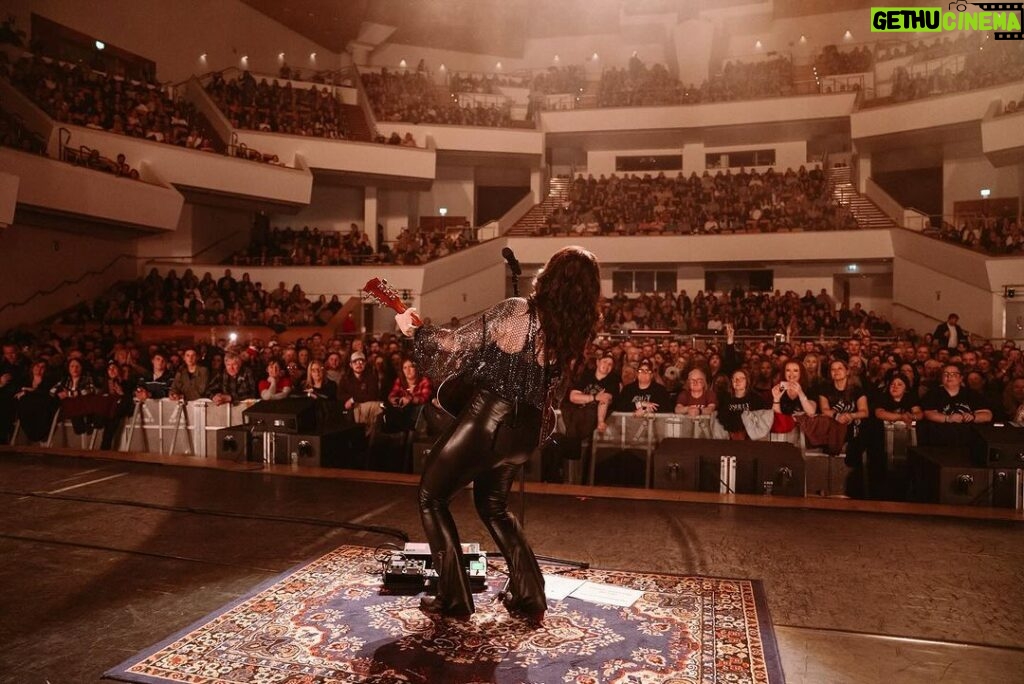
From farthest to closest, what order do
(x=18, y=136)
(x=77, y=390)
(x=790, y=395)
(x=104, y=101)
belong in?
(x=104, y=101) < (x=18, y=136) < (x=77, y=390) < (x=790, y=395)

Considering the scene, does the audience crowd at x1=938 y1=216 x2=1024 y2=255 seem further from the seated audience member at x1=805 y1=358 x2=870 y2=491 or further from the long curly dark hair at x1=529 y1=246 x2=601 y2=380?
the long curly dark hair at x1=529 y1=246 x2=601 y2=380

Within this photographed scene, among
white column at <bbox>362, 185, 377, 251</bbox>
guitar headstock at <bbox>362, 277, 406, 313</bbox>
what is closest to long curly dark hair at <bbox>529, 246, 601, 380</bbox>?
guitar headstock at <bbox>362, 277, 406, 313</bbox>

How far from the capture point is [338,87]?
21.2m

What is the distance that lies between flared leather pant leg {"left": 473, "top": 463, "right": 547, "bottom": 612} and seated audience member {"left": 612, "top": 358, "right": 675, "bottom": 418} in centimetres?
342

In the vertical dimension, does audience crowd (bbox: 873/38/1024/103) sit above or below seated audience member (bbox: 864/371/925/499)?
above

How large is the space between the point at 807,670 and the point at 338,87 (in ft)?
70.1

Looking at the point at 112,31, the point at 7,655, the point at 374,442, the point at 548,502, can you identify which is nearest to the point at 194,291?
the point at 112,31

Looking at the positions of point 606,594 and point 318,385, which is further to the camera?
point 318,385

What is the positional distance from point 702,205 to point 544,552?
1725 centimetres

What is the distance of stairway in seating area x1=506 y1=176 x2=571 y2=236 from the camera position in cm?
2027

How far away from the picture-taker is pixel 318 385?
718 centimetres

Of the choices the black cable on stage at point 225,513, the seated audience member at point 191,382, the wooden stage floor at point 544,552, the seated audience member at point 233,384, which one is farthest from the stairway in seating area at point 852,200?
the black cable on stage at point 225,513

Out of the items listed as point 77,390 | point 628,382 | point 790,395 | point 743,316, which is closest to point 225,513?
point 77,390

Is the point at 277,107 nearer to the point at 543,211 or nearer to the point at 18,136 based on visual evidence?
the point at 18,136
